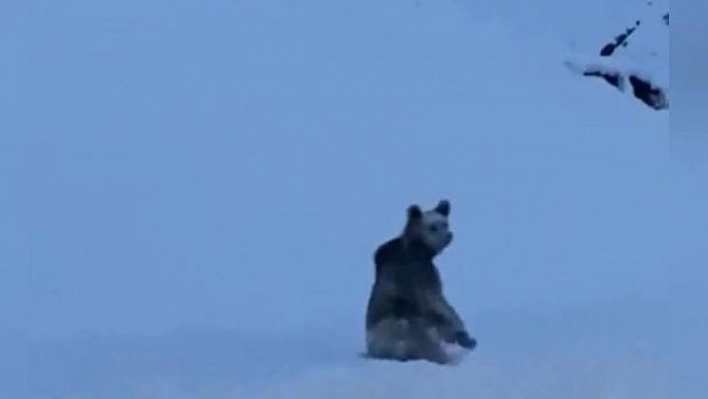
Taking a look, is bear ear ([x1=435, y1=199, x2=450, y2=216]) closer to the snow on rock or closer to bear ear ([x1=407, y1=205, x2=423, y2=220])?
bear ear ([x1=407, y1=205, x2=423, y2=220])

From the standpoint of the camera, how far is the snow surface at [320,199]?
1.58 m

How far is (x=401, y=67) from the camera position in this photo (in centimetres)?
174

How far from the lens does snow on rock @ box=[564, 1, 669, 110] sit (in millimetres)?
1838

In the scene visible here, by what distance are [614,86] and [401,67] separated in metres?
0.33

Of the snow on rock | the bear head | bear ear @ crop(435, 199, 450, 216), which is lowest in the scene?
the bear head

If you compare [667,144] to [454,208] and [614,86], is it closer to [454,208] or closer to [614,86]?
[614,86]

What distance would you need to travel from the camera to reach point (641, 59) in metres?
1.85

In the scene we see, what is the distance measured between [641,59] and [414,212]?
42 cm

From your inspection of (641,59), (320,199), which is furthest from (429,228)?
(641,59)

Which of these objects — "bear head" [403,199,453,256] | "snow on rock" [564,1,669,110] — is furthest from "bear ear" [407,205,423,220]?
"snow on rock" [564,1,669,110]

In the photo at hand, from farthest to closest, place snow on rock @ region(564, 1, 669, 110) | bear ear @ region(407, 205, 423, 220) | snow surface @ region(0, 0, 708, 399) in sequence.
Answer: snow on rock @ region(564, 1, 669, 110) < bear ear @ region(407, 205, 423, 220) < snow surface @ region(0, 0, 708, 399)

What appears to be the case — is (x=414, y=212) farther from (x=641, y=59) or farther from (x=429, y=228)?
(x=641, y=59)

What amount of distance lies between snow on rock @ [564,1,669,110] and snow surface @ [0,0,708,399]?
0.06 feet

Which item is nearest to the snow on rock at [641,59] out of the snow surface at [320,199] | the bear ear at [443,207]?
the snow surface at [320,199]
